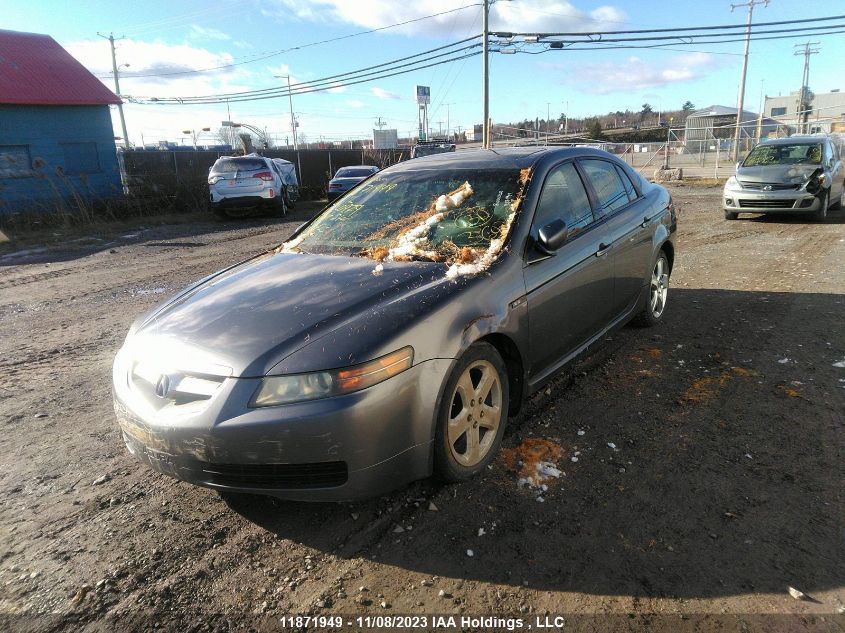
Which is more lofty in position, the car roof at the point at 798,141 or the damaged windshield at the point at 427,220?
the car roof at the point at 798,141

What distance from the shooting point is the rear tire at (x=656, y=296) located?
5.13 metres

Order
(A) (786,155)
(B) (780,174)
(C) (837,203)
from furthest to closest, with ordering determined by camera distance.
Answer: (C) (837,203) → (A) (786,155) → (B) (780,174)

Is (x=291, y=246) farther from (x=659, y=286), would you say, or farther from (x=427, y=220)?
(x=659, y=286)

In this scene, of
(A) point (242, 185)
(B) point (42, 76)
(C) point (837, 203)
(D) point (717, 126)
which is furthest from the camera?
(D) point (717, 126)

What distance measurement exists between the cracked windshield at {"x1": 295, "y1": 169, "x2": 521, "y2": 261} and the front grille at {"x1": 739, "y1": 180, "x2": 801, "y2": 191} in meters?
10.1

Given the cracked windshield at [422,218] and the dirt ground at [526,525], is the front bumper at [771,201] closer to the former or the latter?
the dirt ground at [526,525]

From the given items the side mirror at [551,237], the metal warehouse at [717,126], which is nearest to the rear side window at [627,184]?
the side mirror at [551,237]

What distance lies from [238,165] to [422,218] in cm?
1374

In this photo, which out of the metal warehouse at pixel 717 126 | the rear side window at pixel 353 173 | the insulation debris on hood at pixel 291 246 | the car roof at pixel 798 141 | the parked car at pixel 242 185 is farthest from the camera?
the metal warehouse at pixel 717 126

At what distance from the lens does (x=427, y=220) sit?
3.64m

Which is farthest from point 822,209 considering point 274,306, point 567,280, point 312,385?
point 312,385

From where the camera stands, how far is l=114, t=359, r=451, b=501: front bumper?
2.32 metres

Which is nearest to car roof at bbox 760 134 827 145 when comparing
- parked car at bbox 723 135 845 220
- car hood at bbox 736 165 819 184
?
parked car at bbox 723 135 845 220

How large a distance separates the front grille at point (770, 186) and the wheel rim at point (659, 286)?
7696 millimetres
